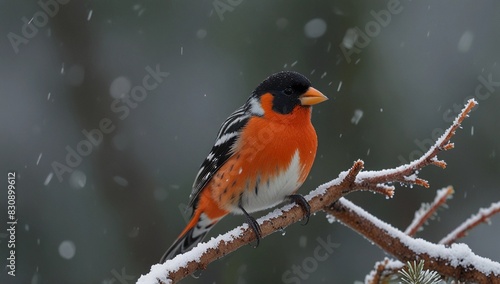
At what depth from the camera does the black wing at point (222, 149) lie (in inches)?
153

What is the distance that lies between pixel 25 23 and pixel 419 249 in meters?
5.39

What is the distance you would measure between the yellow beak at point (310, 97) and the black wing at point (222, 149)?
0.41 metres

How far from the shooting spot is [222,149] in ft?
12.9

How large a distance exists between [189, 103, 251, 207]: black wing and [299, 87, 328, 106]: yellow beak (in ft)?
1.33

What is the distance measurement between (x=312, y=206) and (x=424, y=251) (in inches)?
21.5

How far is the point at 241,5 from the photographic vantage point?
627 cm

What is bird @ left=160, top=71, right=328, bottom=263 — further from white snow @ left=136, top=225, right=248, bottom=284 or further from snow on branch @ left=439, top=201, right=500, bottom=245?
white snow @ left=136, top=225, right=248, bottom=284

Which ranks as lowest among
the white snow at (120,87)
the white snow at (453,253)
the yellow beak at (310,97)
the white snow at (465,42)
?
the white snow at (453,253)

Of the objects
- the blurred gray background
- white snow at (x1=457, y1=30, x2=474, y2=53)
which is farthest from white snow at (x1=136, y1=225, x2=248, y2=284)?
white snow at (x1=457, y1=30, x2=474, y2=53)

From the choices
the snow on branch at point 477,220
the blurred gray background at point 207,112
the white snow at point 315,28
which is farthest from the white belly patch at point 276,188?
the white snow at point 315,28

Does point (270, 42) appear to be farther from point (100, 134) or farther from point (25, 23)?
point (25, 23)

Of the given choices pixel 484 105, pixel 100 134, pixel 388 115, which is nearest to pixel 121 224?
pixel 100 134

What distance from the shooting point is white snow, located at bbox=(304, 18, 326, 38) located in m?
6.12

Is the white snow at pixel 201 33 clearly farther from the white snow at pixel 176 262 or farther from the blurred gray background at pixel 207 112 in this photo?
the white snow at pixel 176 262
